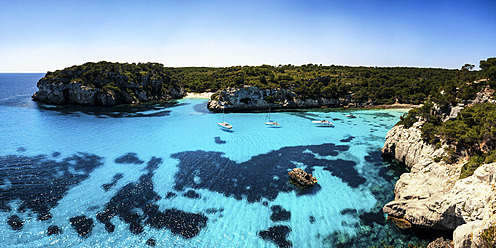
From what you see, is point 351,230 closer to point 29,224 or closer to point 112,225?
point 112,225

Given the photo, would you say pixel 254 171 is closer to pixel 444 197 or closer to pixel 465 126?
pixel 444 197

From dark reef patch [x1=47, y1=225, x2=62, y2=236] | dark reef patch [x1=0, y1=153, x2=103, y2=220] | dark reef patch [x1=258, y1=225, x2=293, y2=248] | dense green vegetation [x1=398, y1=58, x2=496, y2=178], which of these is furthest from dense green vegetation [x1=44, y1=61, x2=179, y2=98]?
dense green vegetation [x1=398, y1=58, x2=496, y2=178]

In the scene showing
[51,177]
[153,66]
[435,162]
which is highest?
[153,66]

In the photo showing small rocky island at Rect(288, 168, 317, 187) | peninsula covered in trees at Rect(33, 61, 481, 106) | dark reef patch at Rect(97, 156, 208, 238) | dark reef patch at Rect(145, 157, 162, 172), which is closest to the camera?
dark reef patch at Rect(97, 156, 208, 238)

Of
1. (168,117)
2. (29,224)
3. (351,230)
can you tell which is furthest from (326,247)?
(168,117)

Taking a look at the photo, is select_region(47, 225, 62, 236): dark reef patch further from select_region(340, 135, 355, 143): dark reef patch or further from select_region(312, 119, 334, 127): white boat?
select_region(312, 119, 334, 127): white boat

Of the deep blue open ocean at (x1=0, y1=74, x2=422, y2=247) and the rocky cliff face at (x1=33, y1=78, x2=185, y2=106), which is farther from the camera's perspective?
the rocky cliff face at (x1=33, y1=78, x2=185, y2=106)
